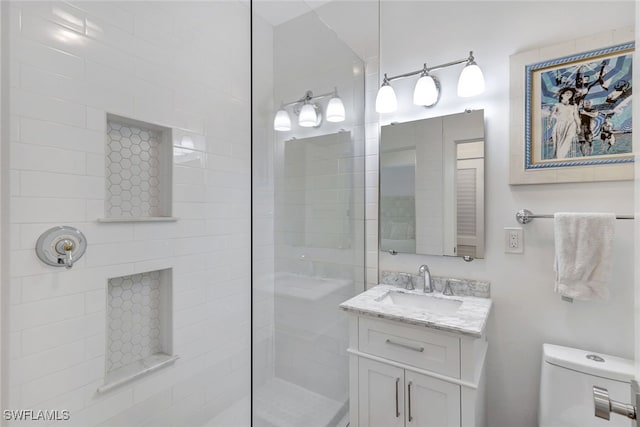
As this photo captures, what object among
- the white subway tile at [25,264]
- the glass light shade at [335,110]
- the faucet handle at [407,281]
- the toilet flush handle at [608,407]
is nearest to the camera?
the toilet flush handle at [608,407]

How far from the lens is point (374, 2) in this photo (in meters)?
1.85

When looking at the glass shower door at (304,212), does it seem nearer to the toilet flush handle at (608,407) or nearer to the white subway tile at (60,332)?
the white subway tile at (60,332)

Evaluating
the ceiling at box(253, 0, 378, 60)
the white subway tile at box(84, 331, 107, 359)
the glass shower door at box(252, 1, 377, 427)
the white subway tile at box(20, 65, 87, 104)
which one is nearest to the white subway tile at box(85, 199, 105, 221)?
the white subway tile at box(20, 65, 87, 104)

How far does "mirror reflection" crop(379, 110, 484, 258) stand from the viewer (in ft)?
5.02

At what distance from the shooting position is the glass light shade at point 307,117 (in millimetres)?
1368

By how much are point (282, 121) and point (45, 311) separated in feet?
3.81

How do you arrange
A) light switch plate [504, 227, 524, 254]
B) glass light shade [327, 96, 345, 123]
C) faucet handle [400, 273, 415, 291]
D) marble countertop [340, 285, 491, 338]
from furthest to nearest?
faucet handle [400, 273, 415, 291], glass light shade [327, 96, 345, 123], light switch plate [504, 227, 524, 254], marble countertop [340, 285, 491, 338]

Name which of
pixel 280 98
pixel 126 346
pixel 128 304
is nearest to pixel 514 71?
pixel 280 98

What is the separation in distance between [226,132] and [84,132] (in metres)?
0.77

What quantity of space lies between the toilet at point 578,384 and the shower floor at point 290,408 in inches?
36.8

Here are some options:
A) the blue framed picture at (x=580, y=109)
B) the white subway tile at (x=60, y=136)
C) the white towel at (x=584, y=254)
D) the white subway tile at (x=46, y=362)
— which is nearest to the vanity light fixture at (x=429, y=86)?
the blue framed picture at (x=580, y=109)

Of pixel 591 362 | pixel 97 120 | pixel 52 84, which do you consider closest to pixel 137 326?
pixel 97 120

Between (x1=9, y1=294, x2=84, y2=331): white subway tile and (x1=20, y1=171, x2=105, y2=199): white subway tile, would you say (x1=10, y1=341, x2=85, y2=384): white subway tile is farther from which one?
(x1=20, y1=171, x2=105, y2=199): white subway tile

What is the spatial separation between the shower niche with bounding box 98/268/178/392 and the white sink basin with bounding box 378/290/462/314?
3.75ft
